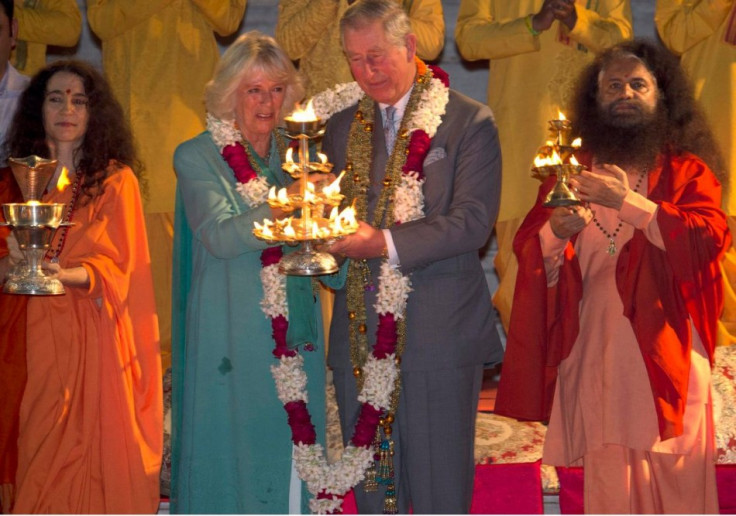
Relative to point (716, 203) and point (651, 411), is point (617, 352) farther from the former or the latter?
point (716, 203)

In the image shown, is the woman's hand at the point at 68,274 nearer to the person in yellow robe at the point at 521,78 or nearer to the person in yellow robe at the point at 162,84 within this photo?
the person in yellow robe at the point at 162,84

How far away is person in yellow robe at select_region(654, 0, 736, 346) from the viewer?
653 cm

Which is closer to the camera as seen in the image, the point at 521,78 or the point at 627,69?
the point at 627,69

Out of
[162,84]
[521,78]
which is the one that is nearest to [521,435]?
[521,78]

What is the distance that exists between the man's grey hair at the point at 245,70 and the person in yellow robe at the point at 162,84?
63.2 inches

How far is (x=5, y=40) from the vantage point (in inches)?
251

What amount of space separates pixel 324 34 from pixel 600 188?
2.24 meters

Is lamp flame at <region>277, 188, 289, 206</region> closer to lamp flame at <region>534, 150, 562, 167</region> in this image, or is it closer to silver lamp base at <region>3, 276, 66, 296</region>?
silver lamp base at <region>3, 276, 66, 296</region>

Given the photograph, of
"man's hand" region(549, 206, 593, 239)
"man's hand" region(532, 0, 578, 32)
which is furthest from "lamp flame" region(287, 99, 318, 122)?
"man's hand" region(532, 0, 578, 32)

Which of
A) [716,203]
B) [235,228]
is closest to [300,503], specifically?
[235,228]

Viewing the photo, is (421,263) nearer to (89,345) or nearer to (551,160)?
(551,160)

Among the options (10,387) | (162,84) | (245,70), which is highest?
A: (162,84)

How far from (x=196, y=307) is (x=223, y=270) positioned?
0.18 metres

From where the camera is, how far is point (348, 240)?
Result: 4469 millimetres
